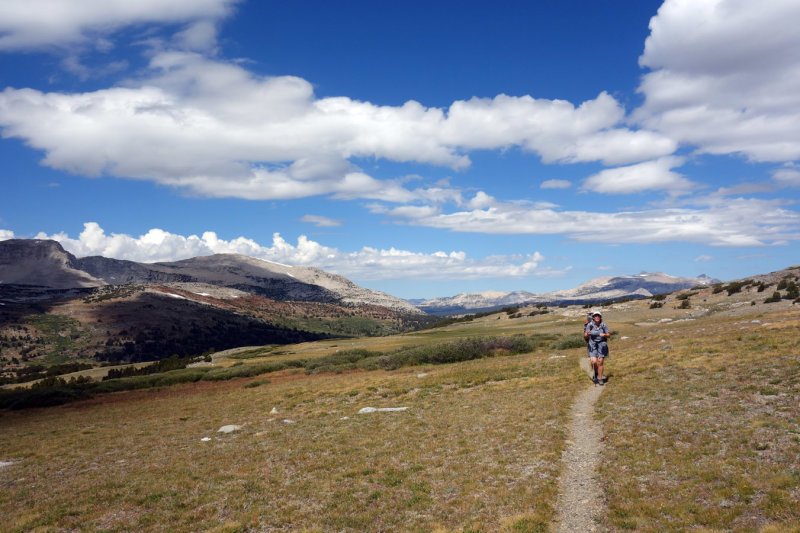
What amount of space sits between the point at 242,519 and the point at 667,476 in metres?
13.5

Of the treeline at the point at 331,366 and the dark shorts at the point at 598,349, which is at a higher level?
the dark shorts at the point at 598,349

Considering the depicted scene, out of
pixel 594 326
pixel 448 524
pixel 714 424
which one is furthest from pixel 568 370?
pixel 448 524

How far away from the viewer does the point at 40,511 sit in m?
16.0

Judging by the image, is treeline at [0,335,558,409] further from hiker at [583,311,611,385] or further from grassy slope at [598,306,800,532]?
grassy slope at [598,306,800,532]

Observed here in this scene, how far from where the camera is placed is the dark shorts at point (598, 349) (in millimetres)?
27172

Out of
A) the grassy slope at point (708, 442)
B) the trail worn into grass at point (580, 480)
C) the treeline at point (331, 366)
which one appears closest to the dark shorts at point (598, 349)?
the grassy slope at point (708, 442)

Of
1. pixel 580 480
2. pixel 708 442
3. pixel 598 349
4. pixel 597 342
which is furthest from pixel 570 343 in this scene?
pixel 580 480

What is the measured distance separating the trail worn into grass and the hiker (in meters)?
6.64

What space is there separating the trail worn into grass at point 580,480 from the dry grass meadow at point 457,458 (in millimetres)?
381

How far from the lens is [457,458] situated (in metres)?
17.5

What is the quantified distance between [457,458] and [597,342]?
14463mm

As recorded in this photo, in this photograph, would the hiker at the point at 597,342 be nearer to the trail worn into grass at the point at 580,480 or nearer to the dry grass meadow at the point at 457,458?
the dry grass meadow at the point at 457,458

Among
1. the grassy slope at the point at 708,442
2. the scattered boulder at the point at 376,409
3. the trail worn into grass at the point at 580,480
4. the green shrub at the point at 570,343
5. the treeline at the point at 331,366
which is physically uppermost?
the grassy slope at the point at 708,442

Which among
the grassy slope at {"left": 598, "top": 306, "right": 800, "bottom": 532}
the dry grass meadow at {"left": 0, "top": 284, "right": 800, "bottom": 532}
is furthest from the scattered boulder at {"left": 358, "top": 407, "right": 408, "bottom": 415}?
the grassy slope at {"left": 598, "top": 306, "right": 800, "bottom": 532}
